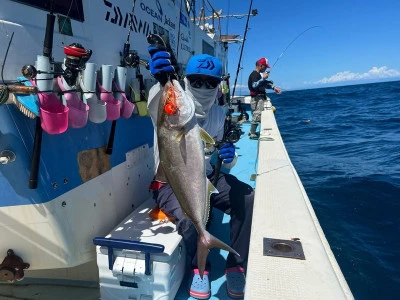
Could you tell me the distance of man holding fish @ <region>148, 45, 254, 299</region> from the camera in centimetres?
174

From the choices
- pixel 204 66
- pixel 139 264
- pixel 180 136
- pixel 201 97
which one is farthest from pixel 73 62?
pixel 139 264

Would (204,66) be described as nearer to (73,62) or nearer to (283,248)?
(73,62)

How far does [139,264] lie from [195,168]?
0.87 meters

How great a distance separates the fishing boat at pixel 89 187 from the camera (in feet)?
5.42

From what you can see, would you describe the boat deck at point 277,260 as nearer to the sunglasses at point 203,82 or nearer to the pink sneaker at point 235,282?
the pink sneaker at point 235,282

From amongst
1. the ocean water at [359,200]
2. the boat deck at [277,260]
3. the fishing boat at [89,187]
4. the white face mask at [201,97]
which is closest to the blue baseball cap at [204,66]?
the white face mask at [201,97]

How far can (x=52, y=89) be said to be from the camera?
1701mm

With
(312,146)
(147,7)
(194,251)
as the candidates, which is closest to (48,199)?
(194,251)

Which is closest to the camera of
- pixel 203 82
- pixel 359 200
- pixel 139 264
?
pixel 139 264

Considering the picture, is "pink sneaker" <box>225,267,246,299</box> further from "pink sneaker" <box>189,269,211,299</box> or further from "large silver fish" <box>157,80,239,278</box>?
"large silver fish" <box>157,80,239,278</box>

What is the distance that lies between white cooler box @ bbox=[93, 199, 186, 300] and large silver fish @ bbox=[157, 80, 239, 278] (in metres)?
0.40

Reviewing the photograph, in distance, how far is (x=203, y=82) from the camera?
2.55m

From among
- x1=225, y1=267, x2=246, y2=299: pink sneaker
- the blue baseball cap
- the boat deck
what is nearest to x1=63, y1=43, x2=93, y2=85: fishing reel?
the blue baseball cap

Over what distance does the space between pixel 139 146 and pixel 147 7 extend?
152cm
